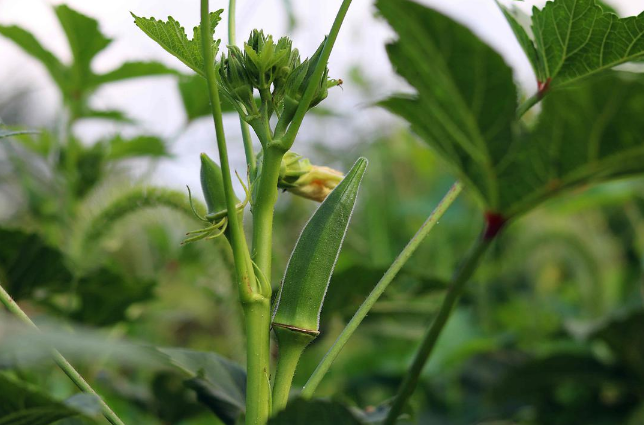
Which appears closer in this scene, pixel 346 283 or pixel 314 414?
pixel 314 414

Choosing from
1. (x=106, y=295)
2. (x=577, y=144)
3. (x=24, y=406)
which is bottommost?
(x=106, y=295)

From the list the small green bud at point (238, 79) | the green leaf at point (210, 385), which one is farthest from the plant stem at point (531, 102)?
the green leaf at point (210, 385)

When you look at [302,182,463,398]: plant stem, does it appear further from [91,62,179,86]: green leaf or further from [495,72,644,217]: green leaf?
[91,62,179,86]: green leaf

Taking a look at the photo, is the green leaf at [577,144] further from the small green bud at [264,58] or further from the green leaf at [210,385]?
the green leaf at [210,385]

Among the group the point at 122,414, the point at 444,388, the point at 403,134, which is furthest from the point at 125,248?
the point at 403,134

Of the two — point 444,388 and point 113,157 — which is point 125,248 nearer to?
point 113,157

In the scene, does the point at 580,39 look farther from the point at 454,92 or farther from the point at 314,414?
the point at 314,414

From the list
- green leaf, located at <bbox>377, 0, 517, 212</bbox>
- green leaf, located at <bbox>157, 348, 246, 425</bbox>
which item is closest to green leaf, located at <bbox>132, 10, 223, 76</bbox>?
green leaf, located at <bbox>377, 0, 517, 212</bbox>

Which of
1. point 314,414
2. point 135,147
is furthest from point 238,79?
point 135,147
